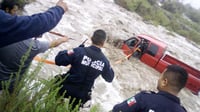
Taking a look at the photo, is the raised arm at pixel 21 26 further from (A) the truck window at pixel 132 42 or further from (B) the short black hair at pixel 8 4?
(A) the truck window at pixel 132 42

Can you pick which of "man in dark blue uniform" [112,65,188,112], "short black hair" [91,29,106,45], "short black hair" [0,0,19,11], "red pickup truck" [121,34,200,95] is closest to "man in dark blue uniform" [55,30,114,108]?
"short black hair" [91,29,106,45]

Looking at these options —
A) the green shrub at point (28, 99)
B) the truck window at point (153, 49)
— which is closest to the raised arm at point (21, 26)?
the green shrub at point (28, 99)

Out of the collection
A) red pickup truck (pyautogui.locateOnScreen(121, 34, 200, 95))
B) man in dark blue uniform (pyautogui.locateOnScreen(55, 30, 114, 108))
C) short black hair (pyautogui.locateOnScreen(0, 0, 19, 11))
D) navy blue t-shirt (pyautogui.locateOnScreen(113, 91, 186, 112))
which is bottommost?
red pickup truck (pyautogui.locateOnScreen(121, 34, 200, 95))

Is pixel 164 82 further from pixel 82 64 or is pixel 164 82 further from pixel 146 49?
pixel 146 49

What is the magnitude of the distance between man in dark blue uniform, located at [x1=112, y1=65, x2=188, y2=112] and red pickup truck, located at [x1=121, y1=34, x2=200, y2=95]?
9149 mm

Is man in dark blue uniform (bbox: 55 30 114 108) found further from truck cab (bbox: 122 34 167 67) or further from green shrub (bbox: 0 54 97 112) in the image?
truck cab (bbox: 122 34 167 67)

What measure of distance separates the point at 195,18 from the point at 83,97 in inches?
2231

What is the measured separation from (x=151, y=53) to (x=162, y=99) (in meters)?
9.57

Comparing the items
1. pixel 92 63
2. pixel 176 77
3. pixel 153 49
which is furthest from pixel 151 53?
pixel 176 77

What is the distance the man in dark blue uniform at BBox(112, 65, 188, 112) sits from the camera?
2.71m

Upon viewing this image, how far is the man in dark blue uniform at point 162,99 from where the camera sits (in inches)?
107

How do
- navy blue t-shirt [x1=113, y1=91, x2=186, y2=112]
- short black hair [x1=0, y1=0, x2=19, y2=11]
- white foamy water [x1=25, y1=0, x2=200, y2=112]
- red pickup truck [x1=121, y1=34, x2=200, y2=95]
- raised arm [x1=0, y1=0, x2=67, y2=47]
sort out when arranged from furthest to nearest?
red pickup truck [x1=121, y1=34, x2=200, y2=95], white foamy water [x1=25, y1=0, x2=200, y2=112], short black hair [x1=0, y1=0, x2=19, y2=11], navy blue t-shirt [x1=113, y1=91, x2=186, y2=112], raised arm [x1=0, y1=0, x2=67, y2=47]

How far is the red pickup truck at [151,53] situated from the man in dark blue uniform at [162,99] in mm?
9149

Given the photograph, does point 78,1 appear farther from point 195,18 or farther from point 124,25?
point 195,18
